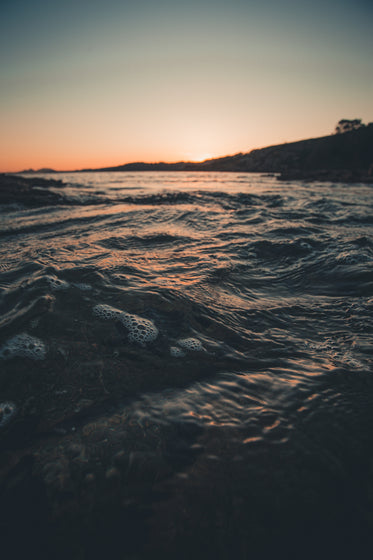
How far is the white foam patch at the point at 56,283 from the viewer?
10.8 ft

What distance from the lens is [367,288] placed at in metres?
3.42

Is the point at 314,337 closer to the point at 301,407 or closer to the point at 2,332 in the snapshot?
the point at 301,407

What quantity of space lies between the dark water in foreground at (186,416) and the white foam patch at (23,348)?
0.05 feet

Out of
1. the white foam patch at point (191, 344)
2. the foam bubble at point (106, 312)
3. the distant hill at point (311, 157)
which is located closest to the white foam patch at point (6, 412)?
the foam bubble at point (106, 312)

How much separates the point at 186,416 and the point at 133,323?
1215 mm

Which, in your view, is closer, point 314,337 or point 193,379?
point 193,379

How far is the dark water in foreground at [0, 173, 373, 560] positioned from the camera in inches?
43.8

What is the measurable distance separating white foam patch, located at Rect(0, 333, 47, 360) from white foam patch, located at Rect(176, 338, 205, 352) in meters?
1.22

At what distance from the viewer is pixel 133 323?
2615mm

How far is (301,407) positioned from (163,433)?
97 cm

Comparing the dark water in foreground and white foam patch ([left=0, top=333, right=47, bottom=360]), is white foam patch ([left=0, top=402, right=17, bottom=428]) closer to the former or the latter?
the dark water in foreground

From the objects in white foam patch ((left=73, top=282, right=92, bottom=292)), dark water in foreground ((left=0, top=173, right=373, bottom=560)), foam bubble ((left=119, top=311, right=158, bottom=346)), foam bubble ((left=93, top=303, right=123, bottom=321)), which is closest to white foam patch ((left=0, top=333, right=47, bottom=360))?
dark water in foreground ((left=0, top=173, right=373, bottom=560))

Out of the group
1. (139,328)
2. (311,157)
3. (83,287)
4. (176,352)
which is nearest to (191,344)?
(176,352)

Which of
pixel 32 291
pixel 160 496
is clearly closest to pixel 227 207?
pixel 32 291
